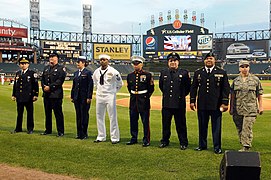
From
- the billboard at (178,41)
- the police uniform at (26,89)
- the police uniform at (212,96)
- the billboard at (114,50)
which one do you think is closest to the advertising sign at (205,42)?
the billboard at (178,41)

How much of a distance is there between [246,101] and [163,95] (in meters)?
1.63

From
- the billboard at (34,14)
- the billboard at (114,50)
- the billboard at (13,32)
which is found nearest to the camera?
the billboard at (13,32)

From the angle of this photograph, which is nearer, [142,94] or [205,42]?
[142,94]

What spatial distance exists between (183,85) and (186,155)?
145 cm

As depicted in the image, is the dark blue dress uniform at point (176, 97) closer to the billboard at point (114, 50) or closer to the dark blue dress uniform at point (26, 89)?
the dark blue dress uniform at point (26, 89)

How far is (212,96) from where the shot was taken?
20.8ft

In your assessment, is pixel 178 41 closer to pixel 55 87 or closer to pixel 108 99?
pixel 55 87

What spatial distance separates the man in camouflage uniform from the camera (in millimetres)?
6137

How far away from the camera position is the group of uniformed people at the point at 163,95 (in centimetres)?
629

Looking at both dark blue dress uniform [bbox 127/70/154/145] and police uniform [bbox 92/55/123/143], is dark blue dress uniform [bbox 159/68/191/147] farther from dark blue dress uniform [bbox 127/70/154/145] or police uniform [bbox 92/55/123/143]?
police uniform [bbox 92/55/123/143]

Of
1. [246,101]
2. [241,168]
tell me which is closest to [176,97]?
[246,101]

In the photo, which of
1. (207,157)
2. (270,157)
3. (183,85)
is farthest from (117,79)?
(270,157)

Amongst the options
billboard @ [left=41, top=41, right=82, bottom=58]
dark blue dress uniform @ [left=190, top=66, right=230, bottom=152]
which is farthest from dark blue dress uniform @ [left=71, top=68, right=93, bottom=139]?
billboard @ [left=41, top=41, right=82, bottom=58]

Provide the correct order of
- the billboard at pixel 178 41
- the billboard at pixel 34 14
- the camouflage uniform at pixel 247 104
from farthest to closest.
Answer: the billboard at pixel 34 14 → the billboard at pixel 178 41 → the camouflage uniform at pixel 247 104
